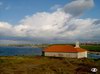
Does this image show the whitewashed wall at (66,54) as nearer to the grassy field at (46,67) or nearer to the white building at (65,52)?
the white building at (65,52)

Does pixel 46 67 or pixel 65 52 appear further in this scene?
pixel 65 52

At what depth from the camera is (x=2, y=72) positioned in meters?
42.1

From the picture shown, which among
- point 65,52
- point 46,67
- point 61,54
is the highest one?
point 65,52

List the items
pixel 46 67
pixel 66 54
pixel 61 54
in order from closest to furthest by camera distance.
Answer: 1. pixel 46 67
2. pixel 66 54
3. pixel 61 54

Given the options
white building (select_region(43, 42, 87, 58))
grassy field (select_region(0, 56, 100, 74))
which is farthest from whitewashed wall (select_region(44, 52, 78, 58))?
grassy field (select_region(0, 56, 100, 74))

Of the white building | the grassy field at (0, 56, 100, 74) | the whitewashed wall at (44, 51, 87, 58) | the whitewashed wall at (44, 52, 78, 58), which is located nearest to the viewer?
the grassy field at (0, 56, 100, 74)

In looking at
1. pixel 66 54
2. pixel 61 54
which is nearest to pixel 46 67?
pixel 66 54

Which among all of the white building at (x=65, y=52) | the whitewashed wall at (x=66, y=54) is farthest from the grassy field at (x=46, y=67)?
the white building at (x=65, y=52)

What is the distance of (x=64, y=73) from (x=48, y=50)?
4018cm

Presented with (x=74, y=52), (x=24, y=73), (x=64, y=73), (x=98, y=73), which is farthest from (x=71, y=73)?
(x=74, y=52)

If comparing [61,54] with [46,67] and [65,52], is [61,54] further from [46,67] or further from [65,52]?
[46,67]

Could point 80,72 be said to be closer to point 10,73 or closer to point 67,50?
point 10,73

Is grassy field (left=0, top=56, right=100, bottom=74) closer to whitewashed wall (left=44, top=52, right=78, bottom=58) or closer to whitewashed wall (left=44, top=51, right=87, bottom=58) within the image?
whitewashed wall (left=44, top=51, right=87, bottom=58)

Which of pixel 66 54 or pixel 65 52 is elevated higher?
pixel 65 52
